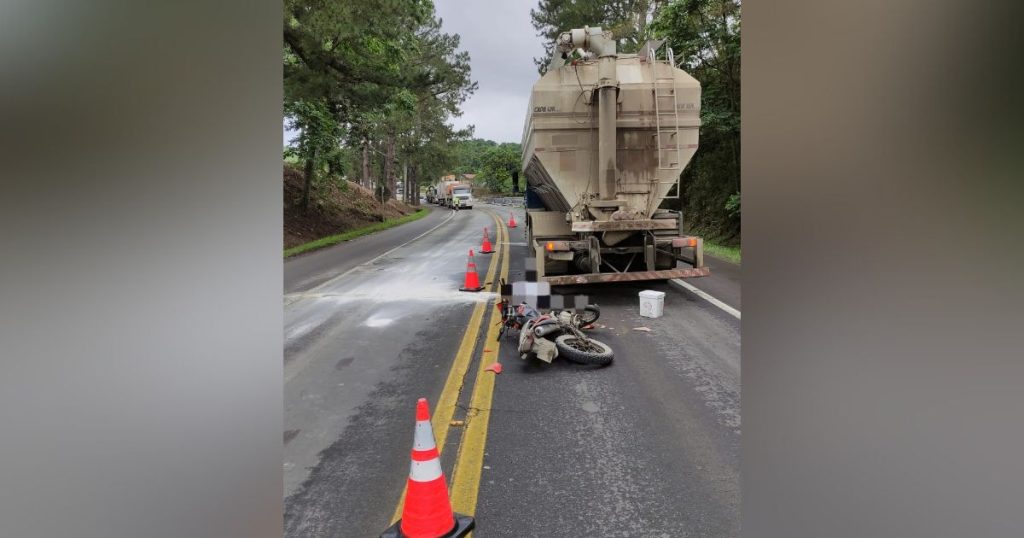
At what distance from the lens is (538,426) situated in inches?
163

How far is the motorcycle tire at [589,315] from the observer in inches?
257

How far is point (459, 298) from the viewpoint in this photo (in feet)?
30.4

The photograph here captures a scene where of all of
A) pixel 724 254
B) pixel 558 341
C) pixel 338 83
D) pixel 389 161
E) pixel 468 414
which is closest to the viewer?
pixel 468 414

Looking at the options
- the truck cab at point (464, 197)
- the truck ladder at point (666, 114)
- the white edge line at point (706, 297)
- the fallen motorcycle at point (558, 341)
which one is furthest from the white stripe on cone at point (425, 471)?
the truck cab at point (464, 197)

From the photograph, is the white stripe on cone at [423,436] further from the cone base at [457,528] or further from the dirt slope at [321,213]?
the dirt slope at [321,213]

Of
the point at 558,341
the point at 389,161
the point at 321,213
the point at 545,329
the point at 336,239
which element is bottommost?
the point at 558,341

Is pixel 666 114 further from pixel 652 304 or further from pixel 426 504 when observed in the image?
pixel 426 504

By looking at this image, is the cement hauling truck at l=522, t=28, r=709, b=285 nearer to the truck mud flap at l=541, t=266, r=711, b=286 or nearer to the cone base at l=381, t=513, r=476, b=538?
the truck mud flap at l=541, t=266, r=711, b=286

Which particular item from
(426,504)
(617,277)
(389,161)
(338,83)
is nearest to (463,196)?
(389,161)

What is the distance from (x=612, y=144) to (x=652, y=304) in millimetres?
2489

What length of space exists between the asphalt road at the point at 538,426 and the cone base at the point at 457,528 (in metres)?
0.07
